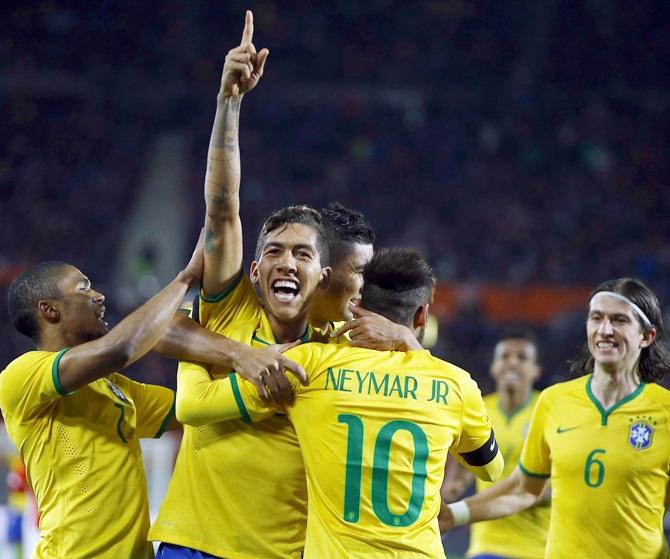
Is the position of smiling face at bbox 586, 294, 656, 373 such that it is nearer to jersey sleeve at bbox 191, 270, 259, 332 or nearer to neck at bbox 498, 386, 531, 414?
jersey sleeve at bbox 191, 270, 259, 332

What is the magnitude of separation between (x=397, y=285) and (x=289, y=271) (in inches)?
17.5

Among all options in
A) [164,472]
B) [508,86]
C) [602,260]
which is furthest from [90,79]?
[164,472]

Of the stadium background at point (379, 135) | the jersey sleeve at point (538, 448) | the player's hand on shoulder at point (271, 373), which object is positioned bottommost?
the player's hand on shoulder at point (271, 373)

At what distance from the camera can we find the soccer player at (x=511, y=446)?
6395mm

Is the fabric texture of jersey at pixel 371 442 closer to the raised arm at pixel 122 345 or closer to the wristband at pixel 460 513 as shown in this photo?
the raised arm at pixel 122 345

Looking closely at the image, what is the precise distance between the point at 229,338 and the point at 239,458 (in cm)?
45

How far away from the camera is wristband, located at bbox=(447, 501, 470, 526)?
4.72 meters

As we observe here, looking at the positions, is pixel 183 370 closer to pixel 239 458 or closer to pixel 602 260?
pixel 239 458

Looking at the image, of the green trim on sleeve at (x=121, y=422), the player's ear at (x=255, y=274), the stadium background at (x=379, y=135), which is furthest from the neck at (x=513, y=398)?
the stadium background at (x=379, y=135)

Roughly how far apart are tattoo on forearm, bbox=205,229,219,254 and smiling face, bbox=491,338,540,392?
3873mm

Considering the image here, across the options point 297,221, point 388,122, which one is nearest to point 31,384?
point 297,221

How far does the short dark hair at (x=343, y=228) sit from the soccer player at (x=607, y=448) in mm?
1206

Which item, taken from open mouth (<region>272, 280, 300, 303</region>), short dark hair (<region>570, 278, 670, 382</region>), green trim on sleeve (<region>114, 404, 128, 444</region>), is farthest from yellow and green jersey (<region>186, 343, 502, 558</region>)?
short dark hair (<region>570, 278, 670, 382</region>)

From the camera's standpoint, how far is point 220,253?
3811 mm
